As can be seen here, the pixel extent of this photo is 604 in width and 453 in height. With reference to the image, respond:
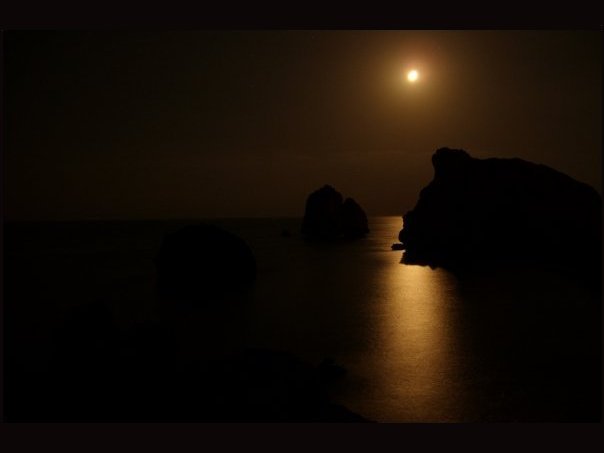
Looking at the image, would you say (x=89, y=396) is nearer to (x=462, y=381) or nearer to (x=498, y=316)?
(x=462, y=381)

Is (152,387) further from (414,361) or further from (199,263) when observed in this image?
(199,263)

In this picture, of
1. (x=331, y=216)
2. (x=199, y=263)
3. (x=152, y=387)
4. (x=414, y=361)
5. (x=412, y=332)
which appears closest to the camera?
(x=152, y=387)

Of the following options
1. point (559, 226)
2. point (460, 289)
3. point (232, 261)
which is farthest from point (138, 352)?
point (559, 226)

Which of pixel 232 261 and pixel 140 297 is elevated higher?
pixel 232 261

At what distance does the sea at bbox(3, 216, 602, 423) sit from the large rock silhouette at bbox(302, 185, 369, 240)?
6109cm

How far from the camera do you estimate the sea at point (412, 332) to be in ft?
35.5

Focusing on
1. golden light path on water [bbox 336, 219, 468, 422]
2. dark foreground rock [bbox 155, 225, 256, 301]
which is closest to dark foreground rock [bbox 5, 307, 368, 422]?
golden light path on water [bbox 336, 219, 468, 422]

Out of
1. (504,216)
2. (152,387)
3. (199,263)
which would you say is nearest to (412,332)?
(152,387)

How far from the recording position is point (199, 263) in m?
29.4

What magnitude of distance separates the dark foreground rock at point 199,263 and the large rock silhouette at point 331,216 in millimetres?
66864

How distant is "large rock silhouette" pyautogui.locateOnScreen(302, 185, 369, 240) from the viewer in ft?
318

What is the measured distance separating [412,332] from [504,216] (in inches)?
1256

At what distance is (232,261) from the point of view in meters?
31.6

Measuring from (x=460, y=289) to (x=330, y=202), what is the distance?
68.8 metres
